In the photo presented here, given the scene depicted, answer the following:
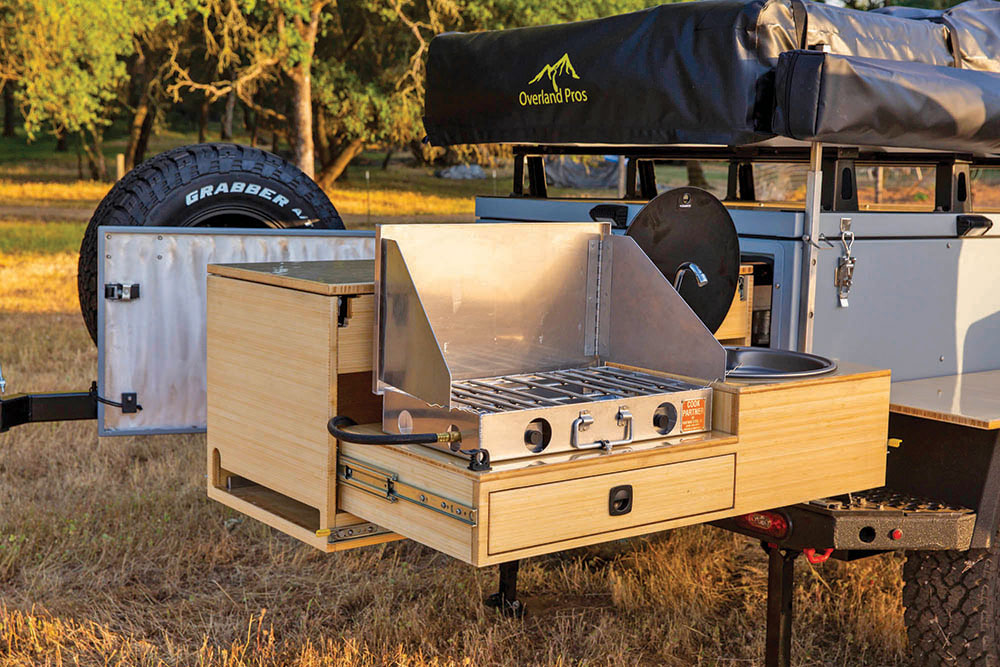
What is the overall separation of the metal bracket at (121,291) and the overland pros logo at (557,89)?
162cm

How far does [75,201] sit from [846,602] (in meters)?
21.6

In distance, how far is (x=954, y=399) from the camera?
12.7 feet

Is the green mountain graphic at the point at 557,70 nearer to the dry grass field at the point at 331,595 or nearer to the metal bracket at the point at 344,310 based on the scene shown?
the metal bracket at the point at 344,310

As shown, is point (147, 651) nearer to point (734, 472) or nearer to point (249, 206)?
point (249, 206)

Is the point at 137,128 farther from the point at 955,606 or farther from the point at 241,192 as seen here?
the point at 955,606

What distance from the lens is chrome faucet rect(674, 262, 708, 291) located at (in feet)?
11.4

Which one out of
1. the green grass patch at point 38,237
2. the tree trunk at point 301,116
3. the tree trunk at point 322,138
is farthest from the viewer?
the tree trunk at point 322,138

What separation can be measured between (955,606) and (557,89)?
88.2 inches

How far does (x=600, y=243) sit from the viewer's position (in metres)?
3.63

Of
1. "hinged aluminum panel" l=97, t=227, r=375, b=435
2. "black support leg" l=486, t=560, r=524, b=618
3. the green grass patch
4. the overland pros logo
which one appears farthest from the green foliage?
"black support leg" l=486, t=560, r=524, b=618

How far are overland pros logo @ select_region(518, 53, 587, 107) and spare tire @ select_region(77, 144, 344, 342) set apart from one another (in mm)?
1049

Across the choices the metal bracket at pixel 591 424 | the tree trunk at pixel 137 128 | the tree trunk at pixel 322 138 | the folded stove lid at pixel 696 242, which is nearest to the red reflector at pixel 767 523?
the folded stove lid at pixel 696 242

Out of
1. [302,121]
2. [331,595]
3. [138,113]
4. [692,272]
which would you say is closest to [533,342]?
[692,272]

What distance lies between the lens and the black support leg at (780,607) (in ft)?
12.6
